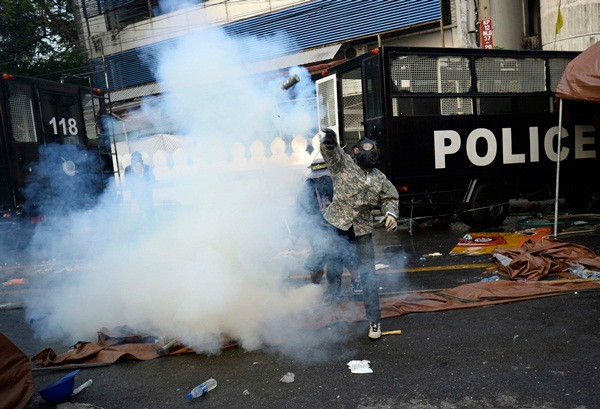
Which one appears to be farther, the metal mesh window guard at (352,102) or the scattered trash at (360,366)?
the metal mesh window guard at (352,102)

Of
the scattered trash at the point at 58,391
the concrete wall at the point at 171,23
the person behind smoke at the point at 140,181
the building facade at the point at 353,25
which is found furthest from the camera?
the building facade at the point at 353,25

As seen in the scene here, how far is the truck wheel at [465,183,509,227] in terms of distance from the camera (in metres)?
9.23

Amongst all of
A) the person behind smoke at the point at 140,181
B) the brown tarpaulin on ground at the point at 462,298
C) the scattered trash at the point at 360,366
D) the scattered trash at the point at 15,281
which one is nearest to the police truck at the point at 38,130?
the person behind smoke at the point at 140,181

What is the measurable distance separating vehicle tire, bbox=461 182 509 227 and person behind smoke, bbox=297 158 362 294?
3.45m

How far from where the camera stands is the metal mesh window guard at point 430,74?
8570 millimetres

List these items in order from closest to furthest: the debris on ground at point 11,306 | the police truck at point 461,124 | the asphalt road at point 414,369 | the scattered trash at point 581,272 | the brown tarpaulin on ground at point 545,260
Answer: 1. the asphalt road at point 414,369
2. the scattered trash at point 581,272
3. the brown tarpaulin on ground at point 545,260
4. the debris on ground at point 11,306
5. the police truck at point 461,124

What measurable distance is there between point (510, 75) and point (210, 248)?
272 inches

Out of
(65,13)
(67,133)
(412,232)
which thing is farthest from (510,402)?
(65,13)

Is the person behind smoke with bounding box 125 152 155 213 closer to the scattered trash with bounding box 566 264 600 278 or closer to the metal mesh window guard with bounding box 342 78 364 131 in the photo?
the metal mesh window guard with bounding box 342 78 364 131

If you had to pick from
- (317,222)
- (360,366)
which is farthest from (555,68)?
(360,366)

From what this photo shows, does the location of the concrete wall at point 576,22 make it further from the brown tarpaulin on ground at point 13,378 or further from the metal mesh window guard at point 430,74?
the brown tarpaulin on ground at point 13,378

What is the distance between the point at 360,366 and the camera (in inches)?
156

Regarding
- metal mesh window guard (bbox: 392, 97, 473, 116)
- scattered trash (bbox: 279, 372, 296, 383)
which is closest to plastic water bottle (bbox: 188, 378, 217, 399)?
scattered trash (bbox: 279, 372, 296, 383)

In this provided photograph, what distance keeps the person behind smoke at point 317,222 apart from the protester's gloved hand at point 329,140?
91 cm
